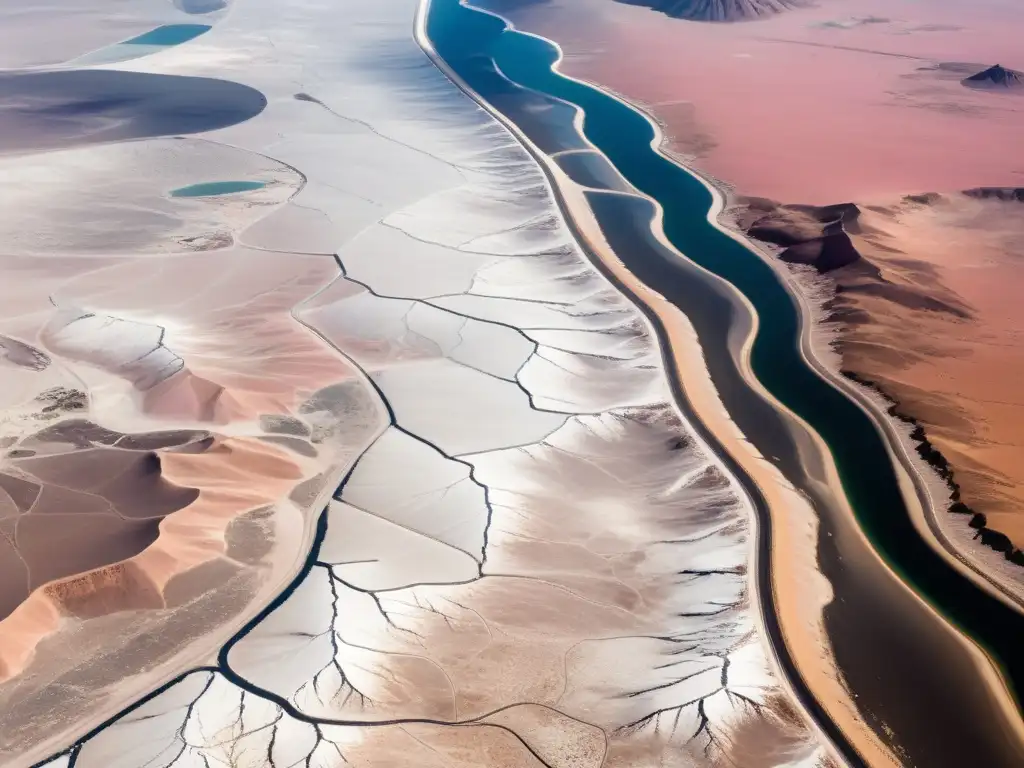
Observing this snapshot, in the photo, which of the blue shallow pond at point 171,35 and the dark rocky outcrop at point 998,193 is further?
the blue shallow pond at point 171,35

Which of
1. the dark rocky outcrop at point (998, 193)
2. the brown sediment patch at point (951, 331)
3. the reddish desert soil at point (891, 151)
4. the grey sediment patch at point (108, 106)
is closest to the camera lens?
the brown sediment patch at point (951, 331)

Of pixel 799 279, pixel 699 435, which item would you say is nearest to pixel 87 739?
pixel 699 435

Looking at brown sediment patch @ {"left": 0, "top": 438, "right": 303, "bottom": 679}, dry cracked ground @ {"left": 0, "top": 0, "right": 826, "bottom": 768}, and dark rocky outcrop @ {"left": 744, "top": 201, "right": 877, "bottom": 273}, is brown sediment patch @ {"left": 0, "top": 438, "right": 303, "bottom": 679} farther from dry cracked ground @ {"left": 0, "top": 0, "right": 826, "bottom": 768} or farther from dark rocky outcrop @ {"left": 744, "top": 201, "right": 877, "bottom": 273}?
dark rocky outcrop @ {"left": 744, "top": 201, "right": 877, "bottom": 273}

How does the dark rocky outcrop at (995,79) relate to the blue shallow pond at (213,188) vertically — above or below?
above

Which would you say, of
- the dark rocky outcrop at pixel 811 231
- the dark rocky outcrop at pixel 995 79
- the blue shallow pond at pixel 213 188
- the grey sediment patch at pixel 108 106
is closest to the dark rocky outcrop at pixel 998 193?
the dark rocky outcrop at pixel 811 231

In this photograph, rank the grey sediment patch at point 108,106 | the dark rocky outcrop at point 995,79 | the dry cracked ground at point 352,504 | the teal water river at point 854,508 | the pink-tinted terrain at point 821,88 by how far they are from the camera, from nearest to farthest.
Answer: the dry cracked ground at point 352,504 < the teal water river at point 854,508 < the pink-tinted terrain at point 821,88 < the grey sediment patch at point 108,106 < the dark rocky outcrop at point 995,79

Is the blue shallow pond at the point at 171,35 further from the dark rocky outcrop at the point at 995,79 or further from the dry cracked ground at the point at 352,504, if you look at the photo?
the dark rocky outcrop at the point at 995,79

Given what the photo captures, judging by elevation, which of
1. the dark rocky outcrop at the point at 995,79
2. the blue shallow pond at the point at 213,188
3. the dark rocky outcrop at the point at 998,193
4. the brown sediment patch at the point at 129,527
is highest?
the dark rocky outcrop at the point at 995,79
